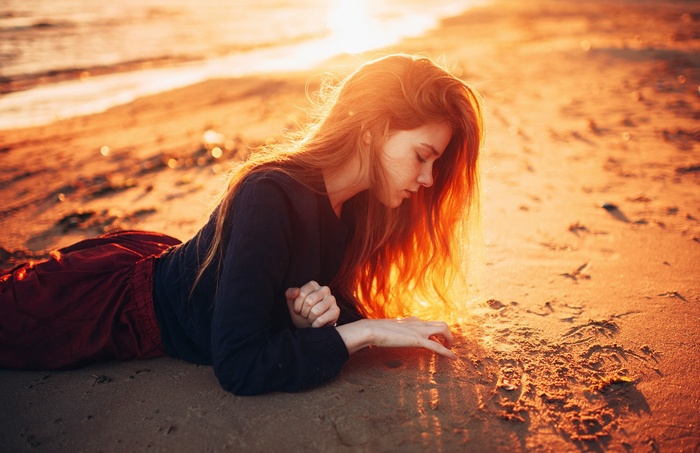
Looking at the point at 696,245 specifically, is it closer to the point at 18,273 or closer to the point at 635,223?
the point at 635,223

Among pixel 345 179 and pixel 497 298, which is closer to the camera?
pixel 345 179

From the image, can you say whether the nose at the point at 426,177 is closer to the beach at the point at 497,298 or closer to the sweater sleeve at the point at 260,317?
the sweater sleeve at the point at 260,317

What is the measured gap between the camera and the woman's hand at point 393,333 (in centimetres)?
220

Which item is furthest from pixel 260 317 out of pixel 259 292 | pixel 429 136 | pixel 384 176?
pixel 429 136

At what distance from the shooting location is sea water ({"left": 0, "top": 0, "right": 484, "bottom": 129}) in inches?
434

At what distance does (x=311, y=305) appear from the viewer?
218 cm

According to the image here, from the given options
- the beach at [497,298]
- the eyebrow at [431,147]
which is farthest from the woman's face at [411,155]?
the beach at [497,298]

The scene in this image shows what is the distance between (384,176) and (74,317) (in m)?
1.67

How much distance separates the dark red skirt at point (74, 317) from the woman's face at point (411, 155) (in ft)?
4.27

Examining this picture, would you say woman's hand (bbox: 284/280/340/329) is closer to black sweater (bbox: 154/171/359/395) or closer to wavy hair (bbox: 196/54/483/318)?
black sweater (bbox: 154/171/359/395)

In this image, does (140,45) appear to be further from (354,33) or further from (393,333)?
(393,333)

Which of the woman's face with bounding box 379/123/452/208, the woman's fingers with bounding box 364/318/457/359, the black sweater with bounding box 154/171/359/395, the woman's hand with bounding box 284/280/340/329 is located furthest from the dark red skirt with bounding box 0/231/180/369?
the woman's face with bounding box 379/123/452/208

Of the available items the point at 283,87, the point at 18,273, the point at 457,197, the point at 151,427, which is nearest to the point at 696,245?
the point at 457,197

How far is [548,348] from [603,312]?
1.74 feet
